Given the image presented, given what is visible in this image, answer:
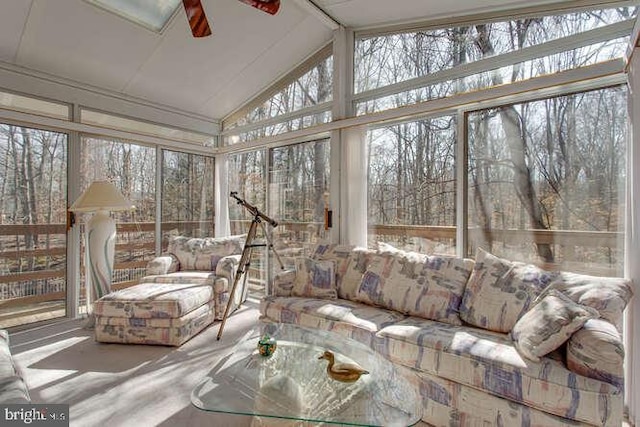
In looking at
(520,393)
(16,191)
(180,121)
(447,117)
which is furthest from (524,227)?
(16,191)

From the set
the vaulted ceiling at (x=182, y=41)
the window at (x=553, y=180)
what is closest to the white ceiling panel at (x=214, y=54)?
the vaulted ceiling at (x=182, y=41)

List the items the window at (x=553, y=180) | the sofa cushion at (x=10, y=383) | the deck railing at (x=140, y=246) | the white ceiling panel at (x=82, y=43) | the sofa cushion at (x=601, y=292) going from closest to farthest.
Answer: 1. the sofa cushion at (x=10, y=383)
2. the sofa cushion at (x=601, y=292)
3. the window at (x=553, y=180)
4. the deck railing at (x=140, y=246)
5. the white ceiling panel at (x=82, y=43)

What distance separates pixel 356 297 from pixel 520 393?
132 centimetres

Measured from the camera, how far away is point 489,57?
8.52 feet

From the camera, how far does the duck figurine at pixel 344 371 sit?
1512 millimetres

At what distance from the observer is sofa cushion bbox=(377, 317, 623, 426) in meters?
1.43

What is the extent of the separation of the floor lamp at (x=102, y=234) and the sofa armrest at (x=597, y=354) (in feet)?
11.6

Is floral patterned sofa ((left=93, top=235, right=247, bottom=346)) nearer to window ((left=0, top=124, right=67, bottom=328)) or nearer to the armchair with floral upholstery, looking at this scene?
the armchair with floral upholstery

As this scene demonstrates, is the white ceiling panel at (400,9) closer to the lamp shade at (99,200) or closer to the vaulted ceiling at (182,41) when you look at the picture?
the vaulted ceiling at (182,41)

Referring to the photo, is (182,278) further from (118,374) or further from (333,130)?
(333,130)

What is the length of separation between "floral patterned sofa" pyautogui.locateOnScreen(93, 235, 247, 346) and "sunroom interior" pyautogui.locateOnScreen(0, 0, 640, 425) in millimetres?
556

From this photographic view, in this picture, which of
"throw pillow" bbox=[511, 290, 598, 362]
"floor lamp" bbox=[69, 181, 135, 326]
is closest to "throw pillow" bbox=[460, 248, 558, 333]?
"throw pillow" bbox=[511, 290, 598, 362]

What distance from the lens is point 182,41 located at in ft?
10.4

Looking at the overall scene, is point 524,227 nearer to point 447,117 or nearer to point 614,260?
point 614,260
